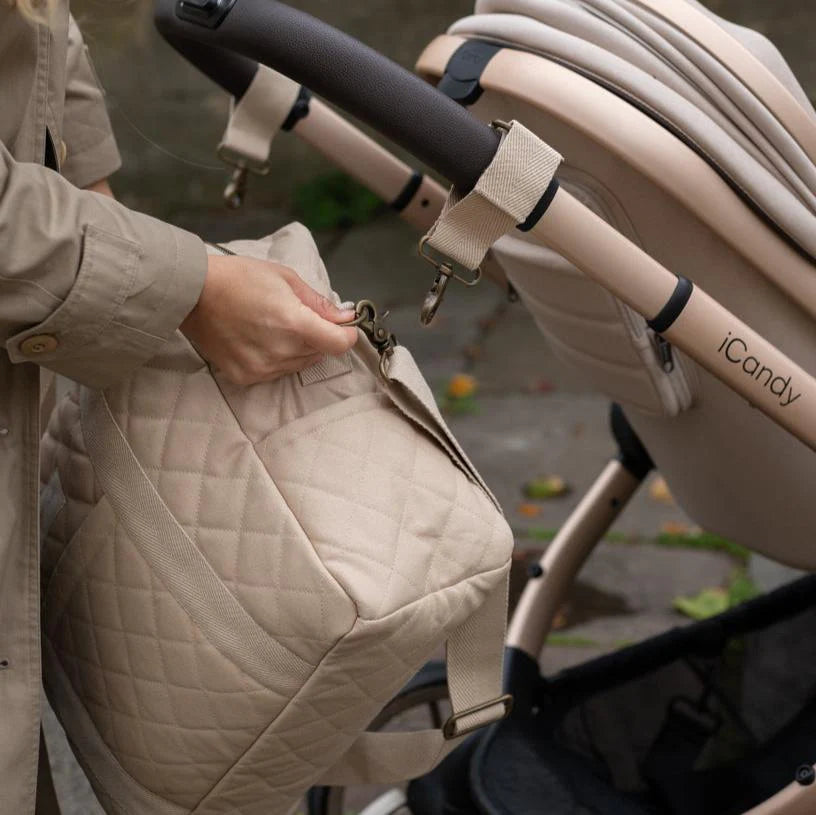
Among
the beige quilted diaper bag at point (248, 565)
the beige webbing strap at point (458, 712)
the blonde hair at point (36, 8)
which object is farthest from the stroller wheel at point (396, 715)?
the blonde hair at point (36, 8)

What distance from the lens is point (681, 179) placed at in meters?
1.46

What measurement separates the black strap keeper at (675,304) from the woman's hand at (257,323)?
1.15 ft

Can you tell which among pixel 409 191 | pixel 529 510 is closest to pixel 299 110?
pixel 409 191

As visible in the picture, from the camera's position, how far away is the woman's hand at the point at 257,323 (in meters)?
1.29

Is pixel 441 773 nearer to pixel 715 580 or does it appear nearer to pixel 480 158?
pixel 480 158

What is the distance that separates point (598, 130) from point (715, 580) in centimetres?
197

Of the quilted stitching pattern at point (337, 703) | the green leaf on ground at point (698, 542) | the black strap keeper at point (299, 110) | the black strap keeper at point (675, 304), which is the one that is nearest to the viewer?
the quilted stitching pattern at point (337, 703)

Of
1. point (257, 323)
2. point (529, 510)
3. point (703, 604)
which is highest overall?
point (257, 323)

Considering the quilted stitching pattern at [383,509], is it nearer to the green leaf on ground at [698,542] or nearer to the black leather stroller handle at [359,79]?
the black leather stroller handle at [359,79]

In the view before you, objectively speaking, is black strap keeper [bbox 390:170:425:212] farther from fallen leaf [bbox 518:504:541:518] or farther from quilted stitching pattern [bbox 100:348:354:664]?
fallen leaf [bbox 518:504:541:518]

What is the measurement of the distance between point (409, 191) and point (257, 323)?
82 cm

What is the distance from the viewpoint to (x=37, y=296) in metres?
1.20

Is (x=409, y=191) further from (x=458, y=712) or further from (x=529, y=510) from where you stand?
(x=529, y=510)

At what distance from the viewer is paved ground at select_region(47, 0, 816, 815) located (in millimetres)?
3092
